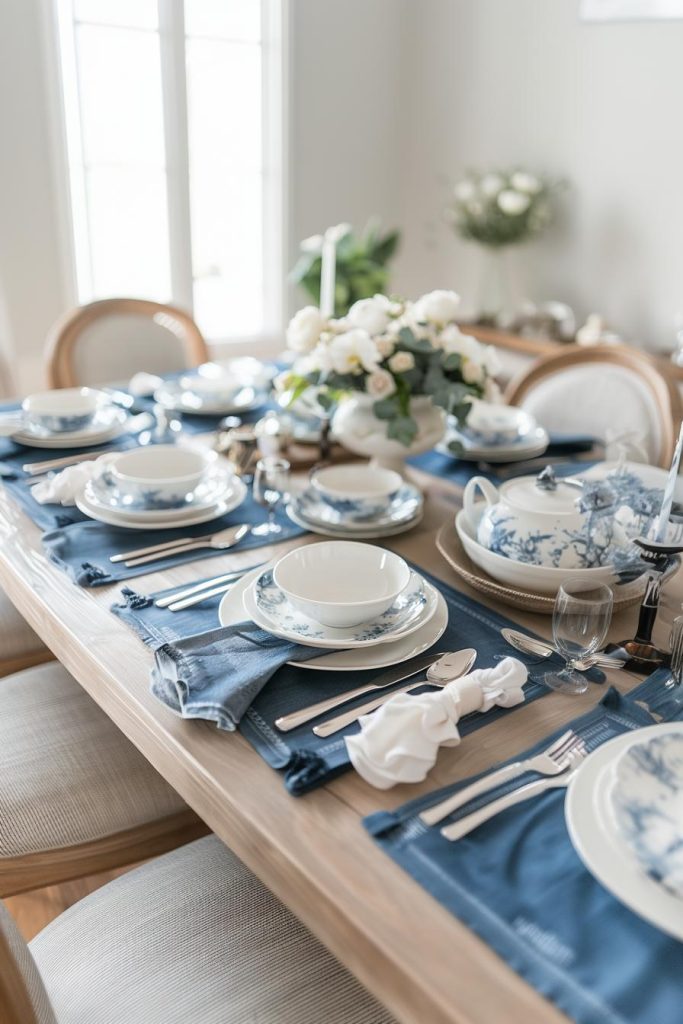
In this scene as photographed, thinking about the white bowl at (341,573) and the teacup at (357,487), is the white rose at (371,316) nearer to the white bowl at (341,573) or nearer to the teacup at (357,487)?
the teacup at (357,487)

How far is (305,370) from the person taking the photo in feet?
4.41

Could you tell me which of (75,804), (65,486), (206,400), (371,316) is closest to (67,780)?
(75,804)

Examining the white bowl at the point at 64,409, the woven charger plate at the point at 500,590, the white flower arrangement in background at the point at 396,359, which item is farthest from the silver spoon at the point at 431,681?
the white bowl at the point at 64,409

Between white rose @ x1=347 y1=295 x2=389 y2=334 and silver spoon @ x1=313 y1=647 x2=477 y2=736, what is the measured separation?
0.59 m

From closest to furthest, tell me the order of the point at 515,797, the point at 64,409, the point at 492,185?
the point at 515,797 → the point at 64,409 → the point at 492,185

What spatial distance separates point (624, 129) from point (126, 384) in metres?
2.10

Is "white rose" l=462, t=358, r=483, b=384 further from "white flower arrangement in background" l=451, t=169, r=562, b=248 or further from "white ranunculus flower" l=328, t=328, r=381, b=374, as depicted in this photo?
"white flower arrangement in background" l=451, t=169, r=562, b=248

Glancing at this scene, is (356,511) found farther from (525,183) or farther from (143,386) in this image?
(525,183)

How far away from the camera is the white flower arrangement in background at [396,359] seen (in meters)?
1.30

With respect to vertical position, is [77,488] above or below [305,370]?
below

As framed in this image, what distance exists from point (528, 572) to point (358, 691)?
292 millimetres

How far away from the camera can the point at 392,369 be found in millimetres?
1309

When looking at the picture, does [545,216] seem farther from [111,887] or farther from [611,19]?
[111,887]

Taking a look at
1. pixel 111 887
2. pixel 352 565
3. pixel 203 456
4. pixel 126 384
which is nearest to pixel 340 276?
pixel 126 384
